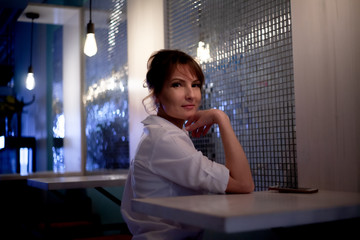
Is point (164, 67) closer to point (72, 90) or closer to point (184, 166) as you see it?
point (184, 166)

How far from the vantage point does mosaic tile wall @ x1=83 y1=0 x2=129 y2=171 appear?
12.1 ft

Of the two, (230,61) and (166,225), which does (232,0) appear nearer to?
(230,61)

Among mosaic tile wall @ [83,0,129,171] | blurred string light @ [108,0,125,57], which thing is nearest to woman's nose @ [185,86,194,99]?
mosaic tile wall @ [83,0,129,171]

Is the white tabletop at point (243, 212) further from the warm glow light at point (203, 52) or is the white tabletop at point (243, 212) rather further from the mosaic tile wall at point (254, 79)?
the warm glow light at point (203, 52)

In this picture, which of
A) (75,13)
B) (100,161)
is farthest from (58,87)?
(100,161)

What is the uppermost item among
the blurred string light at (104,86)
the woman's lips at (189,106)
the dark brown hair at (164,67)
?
the blurred string light at (104,86)

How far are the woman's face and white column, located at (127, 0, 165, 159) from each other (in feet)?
4.65

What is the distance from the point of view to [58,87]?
5195 millimetres

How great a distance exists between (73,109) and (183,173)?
3.61m

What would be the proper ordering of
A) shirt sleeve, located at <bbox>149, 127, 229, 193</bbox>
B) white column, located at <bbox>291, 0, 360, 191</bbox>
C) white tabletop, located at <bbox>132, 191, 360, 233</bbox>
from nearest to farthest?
white tabletop, located at <bbox>132, 191, 360, 233</bbox>
shirt sleeve, located at <bbox>149, 127, 229, 193</bbox>
white column, located at <bbox>291, 0, 360, 191</bbox>

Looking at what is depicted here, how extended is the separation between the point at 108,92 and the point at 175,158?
2.69 meters

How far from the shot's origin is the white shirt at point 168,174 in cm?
138

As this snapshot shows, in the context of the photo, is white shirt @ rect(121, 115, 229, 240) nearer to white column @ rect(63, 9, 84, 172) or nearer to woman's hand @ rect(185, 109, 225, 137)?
woman's hand @ rect(185, 109, 225, 137)

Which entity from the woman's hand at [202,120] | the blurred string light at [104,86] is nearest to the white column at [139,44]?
the blurred string light at [104,86]
